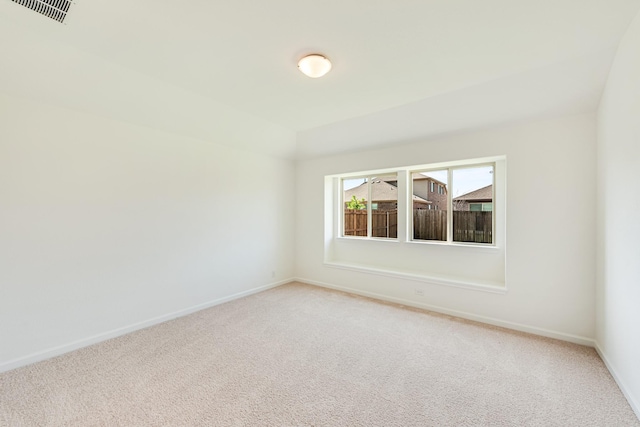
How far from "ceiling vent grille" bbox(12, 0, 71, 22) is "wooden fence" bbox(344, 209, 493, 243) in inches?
167

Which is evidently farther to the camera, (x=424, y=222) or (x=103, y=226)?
(x=424, y=222)

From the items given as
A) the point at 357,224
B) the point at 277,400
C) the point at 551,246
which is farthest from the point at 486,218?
the point at 277,400

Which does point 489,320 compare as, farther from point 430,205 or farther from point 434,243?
point 430,205

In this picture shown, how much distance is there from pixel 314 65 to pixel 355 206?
10.3 feet

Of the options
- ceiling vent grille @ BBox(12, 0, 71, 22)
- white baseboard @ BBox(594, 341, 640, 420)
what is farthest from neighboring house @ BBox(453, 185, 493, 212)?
ceiling vent grille @ BBox(12, 0, 71, 22)

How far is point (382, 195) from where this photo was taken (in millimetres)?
4691

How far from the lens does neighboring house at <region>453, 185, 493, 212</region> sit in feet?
11.9

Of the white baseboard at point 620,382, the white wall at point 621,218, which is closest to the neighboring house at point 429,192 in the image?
the white wall at point 621,218

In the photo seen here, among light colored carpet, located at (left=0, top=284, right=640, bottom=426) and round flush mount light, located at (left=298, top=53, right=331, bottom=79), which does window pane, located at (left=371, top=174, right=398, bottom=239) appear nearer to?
light colored carpet, located at (left=0, top=284, right=640, bottom=426)

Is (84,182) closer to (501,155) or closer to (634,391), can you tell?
(501,155)

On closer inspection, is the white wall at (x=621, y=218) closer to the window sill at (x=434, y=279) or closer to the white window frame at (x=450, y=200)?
the window sill at (x=434, y=279)

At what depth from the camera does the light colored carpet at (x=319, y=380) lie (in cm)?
174

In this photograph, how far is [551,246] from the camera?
2.85 m

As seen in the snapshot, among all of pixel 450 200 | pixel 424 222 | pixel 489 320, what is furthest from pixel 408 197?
pixel 489 320
